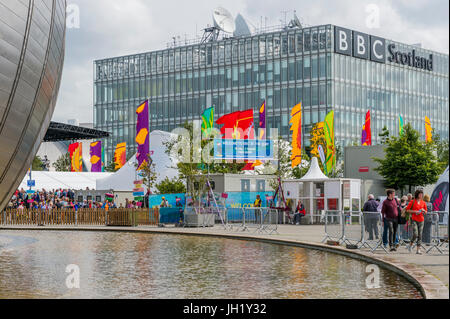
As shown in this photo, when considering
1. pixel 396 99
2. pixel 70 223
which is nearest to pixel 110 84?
pixel 396 99

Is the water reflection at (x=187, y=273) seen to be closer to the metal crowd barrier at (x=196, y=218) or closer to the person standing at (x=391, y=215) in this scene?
the person standing at (x=391, y=215)

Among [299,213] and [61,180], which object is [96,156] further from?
[299,213]

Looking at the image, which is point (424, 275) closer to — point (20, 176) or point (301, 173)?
point (20, 176)

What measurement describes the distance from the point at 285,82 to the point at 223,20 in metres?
11.4

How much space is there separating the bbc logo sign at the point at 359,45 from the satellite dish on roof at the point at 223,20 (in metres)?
13.9

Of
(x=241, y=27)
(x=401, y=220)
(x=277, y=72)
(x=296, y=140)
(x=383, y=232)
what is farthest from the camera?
(x=241, y=27)

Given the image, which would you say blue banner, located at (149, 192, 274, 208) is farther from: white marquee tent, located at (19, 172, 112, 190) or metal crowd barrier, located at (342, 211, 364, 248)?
metal crowd barrier, located at (342, 211, 364, 248)

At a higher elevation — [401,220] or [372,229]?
[401,220]

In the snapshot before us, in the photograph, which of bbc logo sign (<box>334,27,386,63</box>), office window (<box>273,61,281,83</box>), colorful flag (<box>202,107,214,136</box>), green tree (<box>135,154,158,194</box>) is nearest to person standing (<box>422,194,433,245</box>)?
colorful flag (<box>202,107,214,136</box>)

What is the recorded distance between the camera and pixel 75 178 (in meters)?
52.3

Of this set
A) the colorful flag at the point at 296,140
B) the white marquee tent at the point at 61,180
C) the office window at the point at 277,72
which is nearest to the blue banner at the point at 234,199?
the colorful flag at the point at 296,140

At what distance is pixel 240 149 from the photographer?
116 ft

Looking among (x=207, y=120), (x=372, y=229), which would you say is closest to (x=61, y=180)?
(x=207, y=120)
